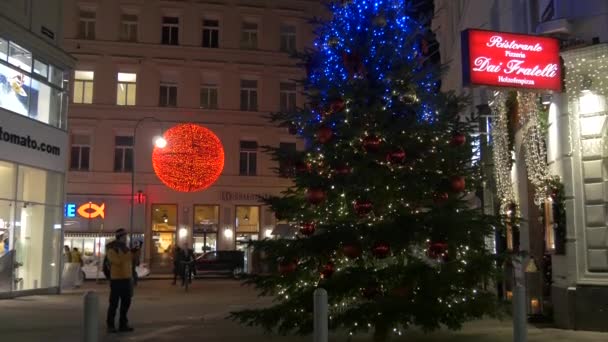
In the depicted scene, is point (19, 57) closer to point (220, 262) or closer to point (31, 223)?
point (31, 223)

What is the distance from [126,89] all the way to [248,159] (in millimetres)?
8061

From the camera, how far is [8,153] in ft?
61.8

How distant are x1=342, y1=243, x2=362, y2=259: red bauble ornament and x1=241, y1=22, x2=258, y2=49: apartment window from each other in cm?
3298

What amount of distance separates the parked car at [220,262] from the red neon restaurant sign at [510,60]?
2414cm

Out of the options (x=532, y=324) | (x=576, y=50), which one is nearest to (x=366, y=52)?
(x=576, y=50)

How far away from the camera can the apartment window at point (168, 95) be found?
39.3 metres

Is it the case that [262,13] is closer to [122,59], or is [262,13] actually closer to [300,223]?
[122,59]

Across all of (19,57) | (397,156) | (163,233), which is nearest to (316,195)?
(397,156)

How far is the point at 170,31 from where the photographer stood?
132 feet

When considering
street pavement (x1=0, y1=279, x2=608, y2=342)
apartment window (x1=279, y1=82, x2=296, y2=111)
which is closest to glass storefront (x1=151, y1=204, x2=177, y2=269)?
apartment window (x1=279, y1=82, x2=296, y2=111)

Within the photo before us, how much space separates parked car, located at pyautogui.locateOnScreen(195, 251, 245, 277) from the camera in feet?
111

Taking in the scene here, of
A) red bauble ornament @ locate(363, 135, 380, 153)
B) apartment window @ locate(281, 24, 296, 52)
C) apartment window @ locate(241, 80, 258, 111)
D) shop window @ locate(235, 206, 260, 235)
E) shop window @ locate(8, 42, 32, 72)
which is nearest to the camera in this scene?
red bauble ornament @ locate(363, 135, 380, 153)

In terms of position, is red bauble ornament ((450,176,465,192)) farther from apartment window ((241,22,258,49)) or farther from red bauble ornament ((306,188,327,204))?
apartment window ((241,22,258,49))

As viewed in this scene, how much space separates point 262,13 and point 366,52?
32458 millimetres
